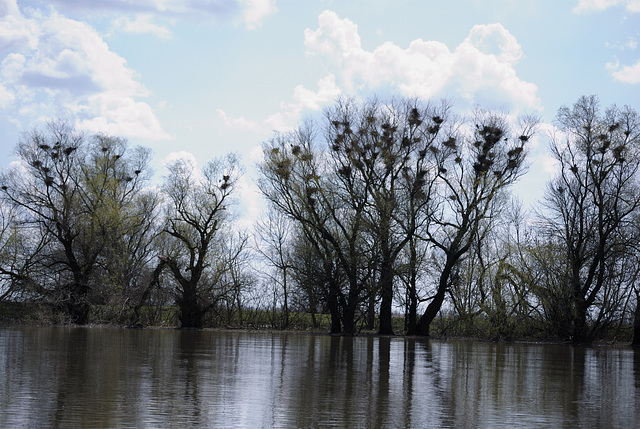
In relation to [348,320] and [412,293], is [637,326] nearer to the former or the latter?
[412,293]

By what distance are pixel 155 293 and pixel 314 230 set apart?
402 inches

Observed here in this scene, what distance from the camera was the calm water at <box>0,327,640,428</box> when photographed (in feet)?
28.4

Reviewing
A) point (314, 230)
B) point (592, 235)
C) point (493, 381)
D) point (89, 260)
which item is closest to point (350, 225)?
point (314, 230)

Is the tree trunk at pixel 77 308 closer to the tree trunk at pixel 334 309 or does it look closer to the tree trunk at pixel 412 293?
the tree trunk at pixel 334 309

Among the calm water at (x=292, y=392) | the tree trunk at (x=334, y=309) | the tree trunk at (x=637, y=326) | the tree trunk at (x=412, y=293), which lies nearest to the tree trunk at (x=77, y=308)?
the tree trunk at (x=334, y=309)

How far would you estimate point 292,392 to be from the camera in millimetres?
11227

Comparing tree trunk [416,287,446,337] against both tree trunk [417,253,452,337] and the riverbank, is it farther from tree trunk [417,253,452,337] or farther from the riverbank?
the riverbank

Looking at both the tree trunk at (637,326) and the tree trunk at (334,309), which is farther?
the tree trunk at (334,309)

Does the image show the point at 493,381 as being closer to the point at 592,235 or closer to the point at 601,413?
the point at 601,413

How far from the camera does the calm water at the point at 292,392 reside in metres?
8.66

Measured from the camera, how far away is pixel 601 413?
10.2 m

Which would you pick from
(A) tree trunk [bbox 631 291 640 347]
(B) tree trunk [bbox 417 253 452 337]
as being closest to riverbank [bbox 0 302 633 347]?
(A) tree trunk [bbox 631 291 640 347]

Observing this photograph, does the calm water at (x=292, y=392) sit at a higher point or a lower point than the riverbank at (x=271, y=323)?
higher

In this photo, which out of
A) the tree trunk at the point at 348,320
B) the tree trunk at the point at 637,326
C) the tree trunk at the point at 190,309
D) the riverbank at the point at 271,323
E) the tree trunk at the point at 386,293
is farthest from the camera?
the tree trunk at the point at 190,309
